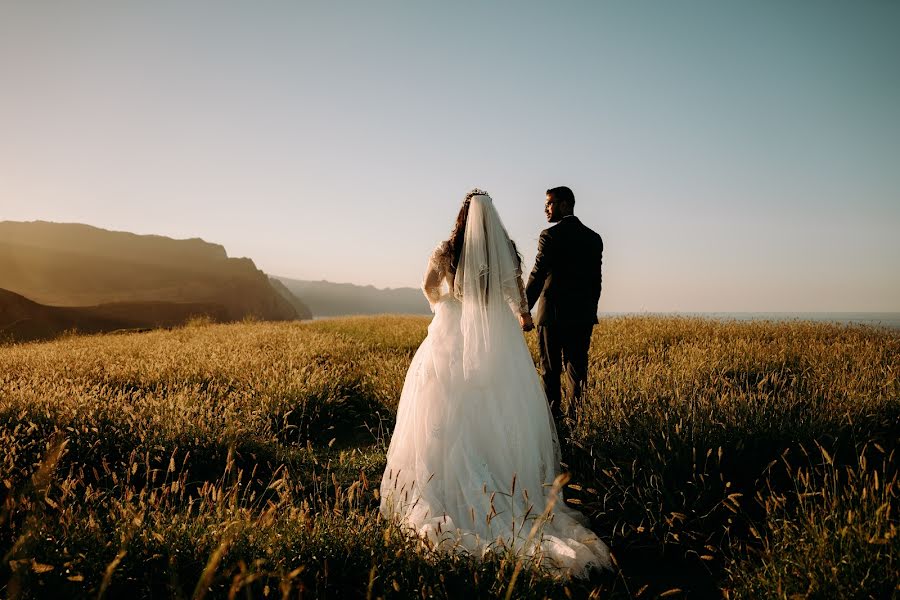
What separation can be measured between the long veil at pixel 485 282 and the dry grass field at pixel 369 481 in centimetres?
124

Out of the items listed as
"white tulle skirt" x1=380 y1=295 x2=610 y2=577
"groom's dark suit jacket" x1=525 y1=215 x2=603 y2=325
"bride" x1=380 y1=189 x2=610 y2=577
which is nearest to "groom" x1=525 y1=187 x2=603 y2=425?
"groom's dark suit jacket" x1=525 y1=215 x2=603 y2=325

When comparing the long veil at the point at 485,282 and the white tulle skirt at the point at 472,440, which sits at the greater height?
the long veil at the point at 485,282

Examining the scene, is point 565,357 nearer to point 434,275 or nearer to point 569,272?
point 569,272

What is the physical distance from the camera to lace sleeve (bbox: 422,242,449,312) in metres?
4.12

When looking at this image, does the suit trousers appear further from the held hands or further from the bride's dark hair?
the bride's dark hair

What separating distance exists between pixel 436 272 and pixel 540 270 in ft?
4.44

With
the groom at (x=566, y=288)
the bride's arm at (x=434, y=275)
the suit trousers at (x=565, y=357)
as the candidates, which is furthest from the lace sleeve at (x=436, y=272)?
the suit trousers at (x=565, y=357)

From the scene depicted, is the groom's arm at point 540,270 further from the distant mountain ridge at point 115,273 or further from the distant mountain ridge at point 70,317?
the distant mountain ridge at point 115,273

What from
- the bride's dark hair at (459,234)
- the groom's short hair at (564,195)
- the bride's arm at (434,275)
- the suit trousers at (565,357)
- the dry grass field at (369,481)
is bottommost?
the dry grass field at (369,481)

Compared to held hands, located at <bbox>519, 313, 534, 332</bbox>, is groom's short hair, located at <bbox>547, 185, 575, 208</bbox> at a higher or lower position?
higher

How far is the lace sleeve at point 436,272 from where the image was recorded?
13.5 ft

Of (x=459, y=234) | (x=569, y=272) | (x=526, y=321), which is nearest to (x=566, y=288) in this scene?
(x=569, y=272)

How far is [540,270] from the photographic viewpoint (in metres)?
4.81

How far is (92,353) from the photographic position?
25.9ft
